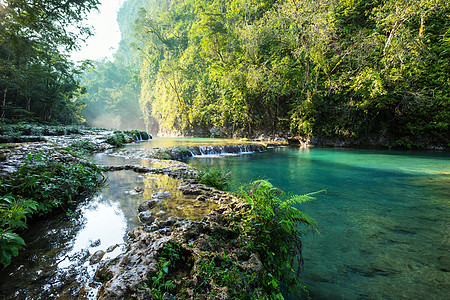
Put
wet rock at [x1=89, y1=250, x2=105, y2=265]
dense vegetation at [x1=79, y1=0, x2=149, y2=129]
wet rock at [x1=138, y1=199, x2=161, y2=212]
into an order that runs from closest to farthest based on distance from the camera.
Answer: wet rock at [x1=89, y1=250, x2=105, y2=265], wet rock at [x1=138, y1=199, x2=161, y2=212], dense vegetation at [x1=79, y1=0, x2=149, y2=129]

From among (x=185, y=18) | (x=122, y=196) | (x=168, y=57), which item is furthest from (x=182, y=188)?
(x=185, y=18)

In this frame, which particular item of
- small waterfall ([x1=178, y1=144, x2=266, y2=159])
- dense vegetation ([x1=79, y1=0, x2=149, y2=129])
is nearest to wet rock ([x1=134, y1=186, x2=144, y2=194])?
small waterfall ([x1=178, y1=144, x2=266, y2=159])

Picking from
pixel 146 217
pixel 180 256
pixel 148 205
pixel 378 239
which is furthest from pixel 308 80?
pixel 180 256

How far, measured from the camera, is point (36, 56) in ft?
40.7

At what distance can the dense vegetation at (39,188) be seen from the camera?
2.06m

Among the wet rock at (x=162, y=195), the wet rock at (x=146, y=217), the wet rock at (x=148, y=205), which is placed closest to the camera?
the wet rock at (x=146, y=217)

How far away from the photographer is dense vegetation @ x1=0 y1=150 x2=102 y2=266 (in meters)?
2.06

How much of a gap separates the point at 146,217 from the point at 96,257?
81cm

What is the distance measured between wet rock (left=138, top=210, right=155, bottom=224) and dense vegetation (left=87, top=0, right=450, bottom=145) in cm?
1422

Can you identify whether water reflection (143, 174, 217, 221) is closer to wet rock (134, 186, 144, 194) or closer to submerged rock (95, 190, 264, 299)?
wet rock (134, 186, 144, 194)

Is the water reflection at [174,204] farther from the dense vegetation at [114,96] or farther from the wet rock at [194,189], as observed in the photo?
the dense vegetation at [114,96]

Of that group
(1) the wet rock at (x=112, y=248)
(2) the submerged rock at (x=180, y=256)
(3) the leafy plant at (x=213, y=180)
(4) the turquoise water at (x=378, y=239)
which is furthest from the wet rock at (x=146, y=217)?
(4) the turquoise water at (x=378, y=239)

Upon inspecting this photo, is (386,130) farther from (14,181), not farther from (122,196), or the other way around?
(14,181)

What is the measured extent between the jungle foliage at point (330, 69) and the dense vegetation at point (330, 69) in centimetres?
7
